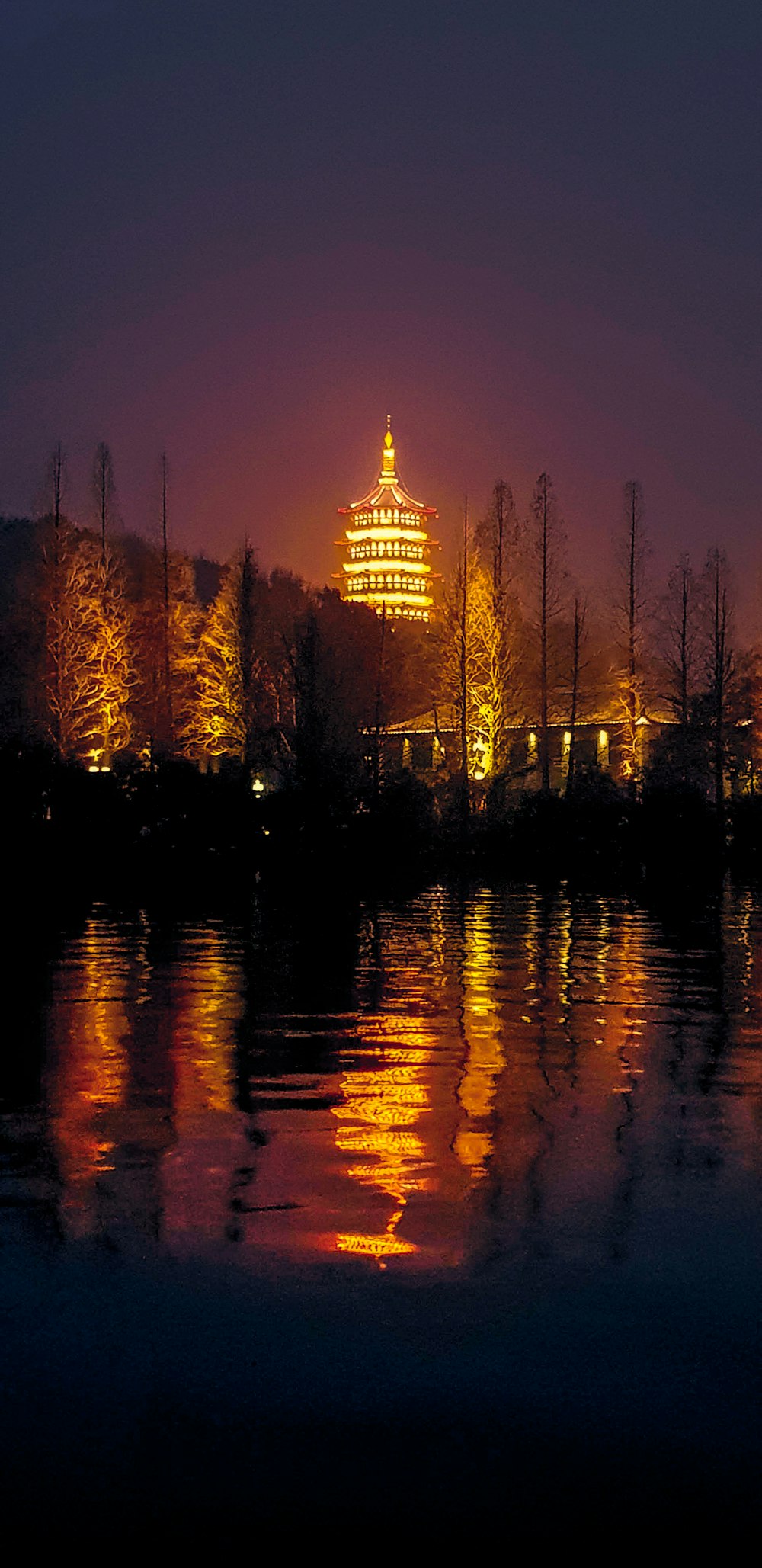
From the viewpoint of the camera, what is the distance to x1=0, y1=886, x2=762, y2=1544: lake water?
4340 mm

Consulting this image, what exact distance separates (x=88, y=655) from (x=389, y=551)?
288 ft

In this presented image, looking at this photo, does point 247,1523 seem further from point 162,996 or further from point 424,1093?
point 162,996

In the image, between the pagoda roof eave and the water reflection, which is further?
the pagoda roof eave

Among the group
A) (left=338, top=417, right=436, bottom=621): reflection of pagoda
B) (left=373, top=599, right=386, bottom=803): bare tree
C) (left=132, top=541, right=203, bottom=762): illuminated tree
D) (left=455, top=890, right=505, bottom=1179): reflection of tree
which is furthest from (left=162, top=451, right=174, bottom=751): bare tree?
(left=338, top=417, right=436, bottom=621): reflection of pagoda

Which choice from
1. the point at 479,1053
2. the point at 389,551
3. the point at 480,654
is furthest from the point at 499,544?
the point at 389,551

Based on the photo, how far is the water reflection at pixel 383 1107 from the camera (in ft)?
22.3

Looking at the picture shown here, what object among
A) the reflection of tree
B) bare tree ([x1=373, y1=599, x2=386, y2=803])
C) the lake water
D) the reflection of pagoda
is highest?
the reflection of pagoda

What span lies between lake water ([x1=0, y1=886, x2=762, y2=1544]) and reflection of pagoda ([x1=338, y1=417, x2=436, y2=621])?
124 m

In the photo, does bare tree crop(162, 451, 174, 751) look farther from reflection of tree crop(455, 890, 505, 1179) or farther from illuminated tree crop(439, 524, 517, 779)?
reflection of tree crop(455, 890, 505, 1179)

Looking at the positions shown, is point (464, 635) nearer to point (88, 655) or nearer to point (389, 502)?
point (88, 655)

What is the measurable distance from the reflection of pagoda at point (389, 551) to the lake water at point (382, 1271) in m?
124

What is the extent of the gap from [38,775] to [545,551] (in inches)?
1096

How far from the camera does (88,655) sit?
181 feet

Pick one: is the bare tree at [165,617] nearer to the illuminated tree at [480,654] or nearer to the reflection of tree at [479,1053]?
the illuminated tree at [480,654]
